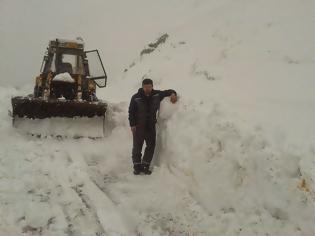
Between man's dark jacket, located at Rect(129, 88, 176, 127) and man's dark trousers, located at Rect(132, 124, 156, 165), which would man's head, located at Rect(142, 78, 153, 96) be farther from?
man's dark trousers, located at Rect(132, 124, 156, 165)

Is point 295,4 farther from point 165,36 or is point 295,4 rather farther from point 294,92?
point 165,36

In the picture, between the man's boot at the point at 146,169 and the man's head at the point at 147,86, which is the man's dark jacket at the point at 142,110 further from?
the man's boot at the point at 146,169

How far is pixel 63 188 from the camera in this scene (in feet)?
19.1

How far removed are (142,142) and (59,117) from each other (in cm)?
262

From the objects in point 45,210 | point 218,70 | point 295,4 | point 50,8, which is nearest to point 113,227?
point 45,210

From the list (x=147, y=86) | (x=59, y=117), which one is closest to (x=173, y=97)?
(x=147, y=86)

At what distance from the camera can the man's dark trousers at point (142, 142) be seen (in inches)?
280

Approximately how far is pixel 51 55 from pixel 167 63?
26.8ft

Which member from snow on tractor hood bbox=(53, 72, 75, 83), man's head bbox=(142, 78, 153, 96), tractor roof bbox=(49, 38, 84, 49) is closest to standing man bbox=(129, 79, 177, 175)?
man's head bbox=(142, 78, 153, 96)

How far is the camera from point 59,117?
9070 mm

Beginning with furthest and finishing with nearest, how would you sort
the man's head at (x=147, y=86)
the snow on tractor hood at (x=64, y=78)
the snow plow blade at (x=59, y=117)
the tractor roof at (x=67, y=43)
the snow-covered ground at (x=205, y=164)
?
Result: the tractor roof at (x=67, y=43)
the snow on tractor hood at (x=64, y=78)
the snow plow blade at (x=59, y=117)
the man's head at (x=147, y=86)
the snow-covered ground at (x=205, y=164)

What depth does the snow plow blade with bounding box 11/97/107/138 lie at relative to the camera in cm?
888

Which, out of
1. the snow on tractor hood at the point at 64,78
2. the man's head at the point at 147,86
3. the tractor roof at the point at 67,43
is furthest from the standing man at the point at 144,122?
the tractor roof at the point at 67,43

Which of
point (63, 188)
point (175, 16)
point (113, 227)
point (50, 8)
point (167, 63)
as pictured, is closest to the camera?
point (113, 227)
